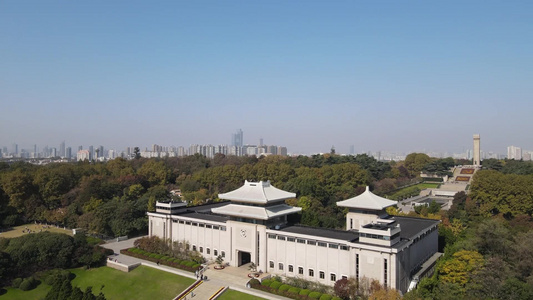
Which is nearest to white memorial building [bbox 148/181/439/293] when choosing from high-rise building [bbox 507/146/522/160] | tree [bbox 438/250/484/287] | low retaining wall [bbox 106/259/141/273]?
tree [bbox 438/250/484/287]

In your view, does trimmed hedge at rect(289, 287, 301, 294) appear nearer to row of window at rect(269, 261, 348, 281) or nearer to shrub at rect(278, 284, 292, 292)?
shrub at rect(278, 284, 292, 292)

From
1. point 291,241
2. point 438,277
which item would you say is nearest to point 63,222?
point 291,241

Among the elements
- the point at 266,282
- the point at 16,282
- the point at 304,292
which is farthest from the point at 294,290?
the point at 16,282

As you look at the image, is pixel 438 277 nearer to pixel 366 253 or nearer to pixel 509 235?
pixel 366 253

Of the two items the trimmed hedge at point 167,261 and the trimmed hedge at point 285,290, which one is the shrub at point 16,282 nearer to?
the trimmed hedge at point 167,261

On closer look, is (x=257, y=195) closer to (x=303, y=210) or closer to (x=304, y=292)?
(x=304, y=292)

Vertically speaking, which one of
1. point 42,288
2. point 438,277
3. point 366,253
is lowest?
point 42,288

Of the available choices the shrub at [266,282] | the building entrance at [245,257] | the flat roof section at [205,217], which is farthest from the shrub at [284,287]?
the flat roof section at [205,217]
